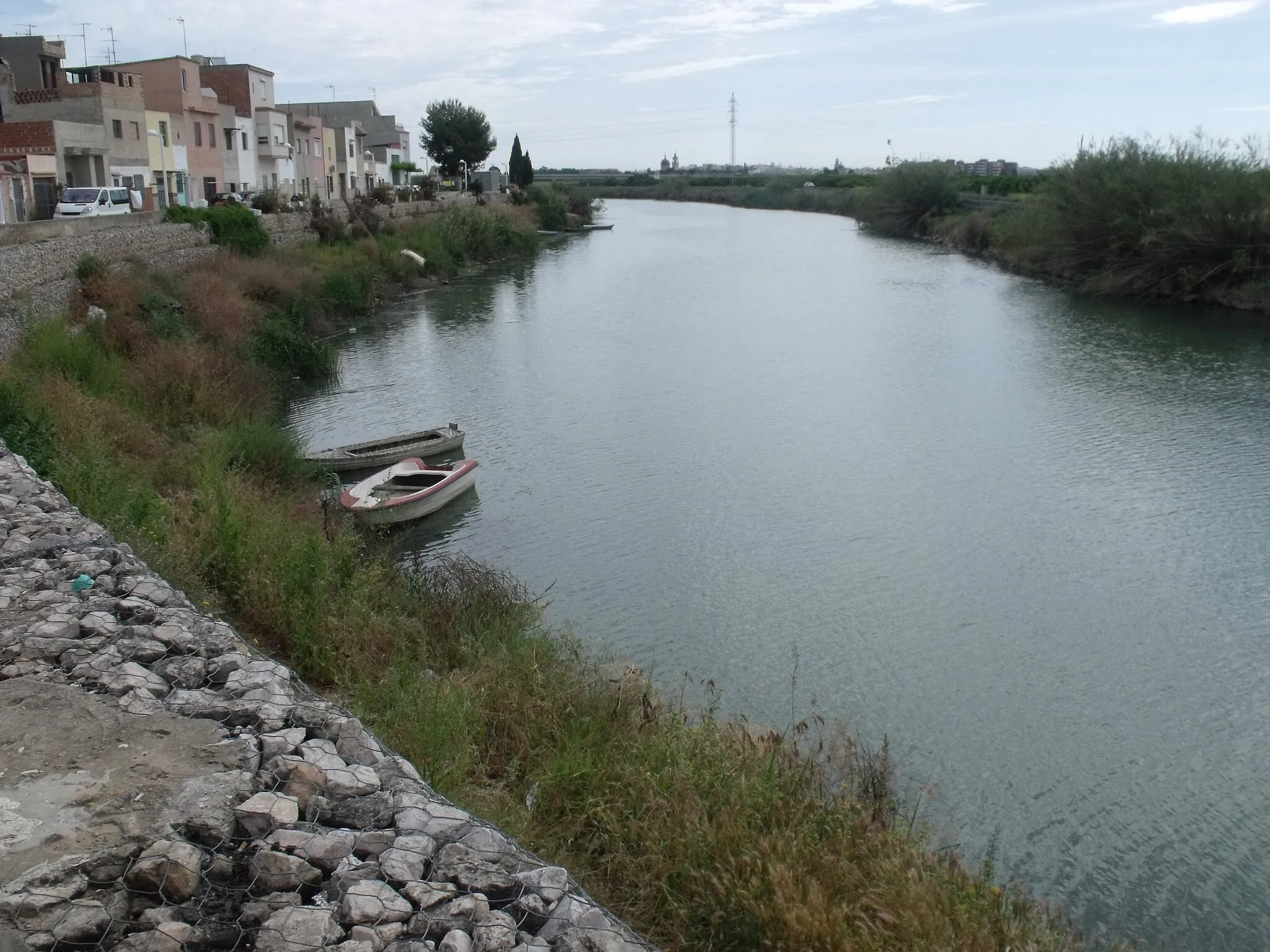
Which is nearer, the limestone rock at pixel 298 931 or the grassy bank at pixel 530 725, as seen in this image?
the limestone rock at pixel 298 931

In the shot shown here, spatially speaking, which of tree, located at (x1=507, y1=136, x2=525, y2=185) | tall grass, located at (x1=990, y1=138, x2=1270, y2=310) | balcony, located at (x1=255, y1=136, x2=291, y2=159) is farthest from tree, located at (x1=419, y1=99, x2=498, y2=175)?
tall grass, located at (x1=990, y1=138, x2=1270, y2=310)

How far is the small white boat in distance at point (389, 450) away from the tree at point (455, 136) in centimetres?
6457

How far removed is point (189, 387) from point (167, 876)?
1338 centimetres

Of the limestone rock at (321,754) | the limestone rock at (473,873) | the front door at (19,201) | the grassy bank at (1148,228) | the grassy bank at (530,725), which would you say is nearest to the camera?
the limestone rock at (473,873)

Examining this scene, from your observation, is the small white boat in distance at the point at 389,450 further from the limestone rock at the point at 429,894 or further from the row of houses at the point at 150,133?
the row of houses at the point at 150,133

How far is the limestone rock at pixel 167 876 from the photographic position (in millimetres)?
3656

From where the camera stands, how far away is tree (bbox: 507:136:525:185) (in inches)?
3035

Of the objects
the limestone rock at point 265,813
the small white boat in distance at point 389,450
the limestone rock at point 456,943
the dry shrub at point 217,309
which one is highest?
the dry shrub at point 217,309

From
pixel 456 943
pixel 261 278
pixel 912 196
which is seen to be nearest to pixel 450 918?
pixel 456 943

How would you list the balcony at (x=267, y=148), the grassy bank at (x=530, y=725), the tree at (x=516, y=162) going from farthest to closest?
1. the tree at (x=516, y=162)
2. the balcony at (x=267, y=148)
3. the grassy bank at (x=530, y=725)

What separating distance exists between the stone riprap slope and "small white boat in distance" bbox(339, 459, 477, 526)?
7806 millimetres

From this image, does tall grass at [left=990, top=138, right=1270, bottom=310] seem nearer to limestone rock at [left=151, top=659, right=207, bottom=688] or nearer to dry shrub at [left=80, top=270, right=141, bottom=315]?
dry shrub at [left=80, top=270, right=141, bottom=315]

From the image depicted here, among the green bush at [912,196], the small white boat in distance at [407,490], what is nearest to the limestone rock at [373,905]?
the small white boat in distance at [407,490]

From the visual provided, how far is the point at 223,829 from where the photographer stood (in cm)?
389
